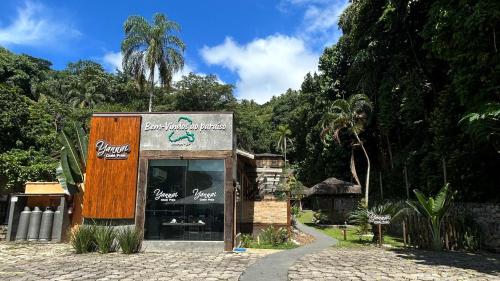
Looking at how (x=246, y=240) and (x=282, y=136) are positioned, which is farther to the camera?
(x=282, y=136)

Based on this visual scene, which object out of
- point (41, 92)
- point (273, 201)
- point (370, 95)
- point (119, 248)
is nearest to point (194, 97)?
point (41, 92)

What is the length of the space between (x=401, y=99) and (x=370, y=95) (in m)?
4.60

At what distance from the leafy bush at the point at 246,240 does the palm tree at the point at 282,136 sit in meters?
37.5

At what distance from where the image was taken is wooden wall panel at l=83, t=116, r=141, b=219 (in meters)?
14.8

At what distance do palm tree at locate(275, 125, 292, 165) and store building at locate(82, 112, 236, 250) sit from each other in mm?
39764

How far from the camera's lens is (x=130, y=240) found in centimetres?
1374

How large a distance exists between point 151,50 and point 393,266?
90.1 ft

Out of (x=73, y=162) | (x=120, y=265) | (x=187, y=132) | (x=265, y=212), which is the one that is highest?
(x=187, y=132)

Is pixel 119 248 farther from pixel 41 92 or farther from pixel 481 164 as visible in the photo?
pixel 41 92

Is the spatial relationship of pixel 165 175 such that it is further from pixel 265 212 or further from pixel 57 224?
pixel 57 224

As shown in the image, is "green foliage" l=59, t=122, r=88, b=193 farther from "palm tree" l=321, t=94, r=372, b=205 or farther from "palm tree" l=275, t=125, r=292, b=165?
"palm tree" l=275, t=125, r=292, b=165

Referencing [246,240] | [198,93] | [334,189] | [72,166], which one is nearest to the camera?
[246,240]

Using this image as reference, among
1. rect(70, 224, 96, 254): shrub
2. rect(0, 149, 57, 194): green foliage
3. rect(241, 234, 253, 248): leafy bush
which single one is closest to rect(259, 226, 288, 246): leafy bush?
rect(241, 234, 253, 248): leafy bush

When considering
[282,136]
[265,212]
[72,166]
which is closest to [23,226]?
[72,166]
